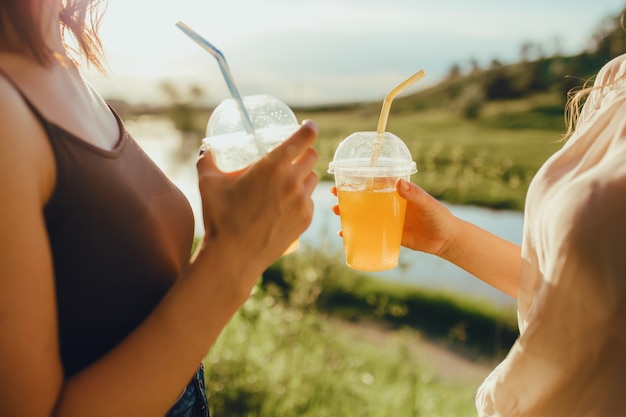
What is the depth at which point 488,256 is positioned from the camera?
1.65m

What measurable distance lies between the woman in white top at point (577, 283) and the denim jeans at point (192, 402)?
2.09 feet

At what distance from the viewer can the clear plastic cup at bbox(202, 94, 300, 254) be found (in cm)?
120

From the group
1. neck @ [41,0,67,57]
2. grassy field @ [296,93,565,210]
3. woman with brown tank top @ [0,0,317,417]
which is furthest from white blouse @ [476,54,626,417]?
grassy field @ [296,93,565,210]

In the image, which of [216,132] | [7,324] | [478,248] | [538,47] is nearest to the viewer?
[7,324]

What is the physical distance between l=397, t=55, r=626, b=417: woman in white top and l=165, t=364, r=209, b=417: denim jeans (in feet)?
2.09

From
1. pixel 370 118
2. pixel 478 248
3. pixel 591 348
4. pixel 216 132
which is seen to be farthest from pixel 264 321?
pixel 370 118

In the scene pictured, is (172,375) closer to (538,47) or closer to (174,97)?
(174,97)

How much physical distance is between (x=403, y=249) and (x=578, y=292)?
22.8 feet

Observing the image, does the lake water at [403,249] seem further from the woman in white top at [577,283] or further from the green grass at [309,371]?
the woman in white top at [577,283]

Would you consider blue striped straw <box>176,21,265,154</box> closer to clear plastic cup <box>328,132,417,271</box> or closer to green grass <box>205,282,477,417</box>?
clear plastic cup <box>328,132,417,271</box>

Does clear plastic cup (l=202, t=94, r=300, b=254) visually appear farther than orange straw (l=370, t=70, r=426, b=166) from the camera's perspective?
No

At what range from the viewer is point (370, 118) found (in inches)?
778

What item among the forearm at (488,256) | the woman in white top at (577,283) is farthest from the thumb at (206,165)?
the forearm at (488,256)

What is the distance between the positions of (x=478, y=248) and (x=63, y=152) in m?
1.17
